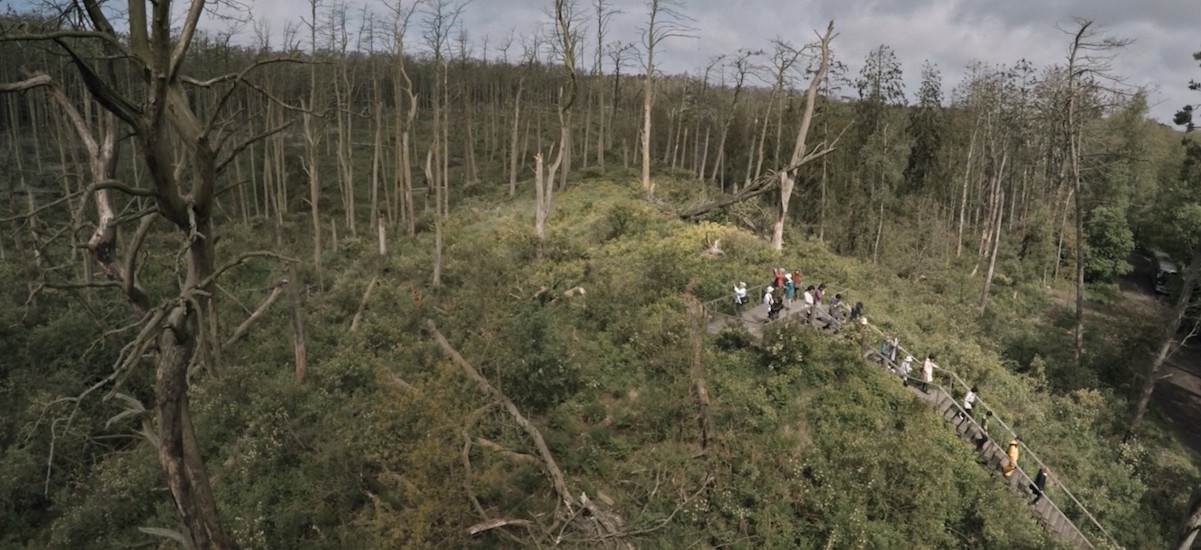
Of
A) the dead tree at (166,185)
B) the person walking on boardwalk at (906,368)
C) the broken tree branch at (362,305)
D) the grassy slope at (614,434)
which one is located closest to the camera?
the dead tree at (166,185)

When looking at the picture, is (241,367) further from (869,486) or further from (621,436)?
(869,486)

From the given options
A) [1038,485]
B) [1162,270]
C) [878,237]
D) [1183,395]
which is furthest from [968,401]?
[1162,270]

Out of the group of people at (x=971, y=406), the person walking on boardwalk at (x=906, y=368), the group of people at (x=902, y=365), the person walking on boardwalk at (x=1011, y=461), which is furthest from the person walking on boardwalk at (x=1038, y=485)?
the person walking on boardwalk at (x=906, y=368)

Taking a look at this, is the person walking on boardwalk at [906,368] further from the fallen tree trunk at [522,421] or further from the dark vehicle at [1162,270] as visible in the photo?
the dark vehicle at [1162,270]

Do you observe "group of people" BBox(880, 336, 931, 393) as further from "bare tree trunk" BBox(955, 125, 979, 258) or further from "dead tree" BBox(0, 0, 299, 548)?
"bare tree trunk" BBox(955, 125, 979, 258)

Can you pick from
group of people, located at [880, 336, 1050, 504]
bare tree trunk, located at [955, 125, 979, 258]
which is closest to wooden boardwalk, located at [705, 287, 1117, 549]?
group of people, located at [880, 336, 1050, 504]

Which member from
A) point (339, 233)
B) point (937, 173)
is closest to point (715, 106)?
point (937, 173)

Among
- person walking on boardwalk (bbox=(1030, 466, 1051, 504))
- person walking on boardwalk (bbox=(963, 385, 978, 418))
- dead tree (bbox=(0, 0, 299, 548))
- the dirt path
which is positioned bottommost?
the dirt path
